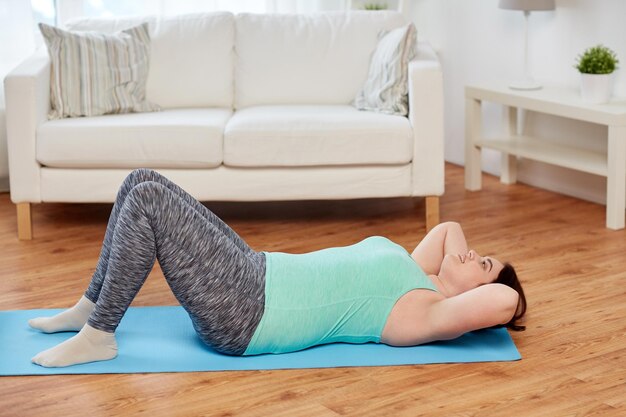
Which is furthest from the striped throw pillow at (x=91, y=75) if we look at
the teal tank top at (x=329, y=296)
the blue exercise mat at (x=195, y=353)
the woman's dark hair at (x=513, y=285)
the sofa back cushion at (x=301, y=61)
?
the woman's dark hair at (x=513, y=285)

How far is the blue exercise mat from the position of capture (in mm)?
2596

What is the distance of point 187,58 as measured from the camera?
4.41 metres

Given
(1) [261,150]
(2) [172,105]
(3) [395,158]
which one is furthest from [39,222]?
(3) [395,158]

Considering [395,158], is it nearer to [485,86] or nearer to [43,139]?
[485,86]

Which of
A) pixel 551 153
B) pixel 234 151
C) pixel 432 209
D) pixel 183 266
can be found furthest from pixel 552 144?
pixel 183 266

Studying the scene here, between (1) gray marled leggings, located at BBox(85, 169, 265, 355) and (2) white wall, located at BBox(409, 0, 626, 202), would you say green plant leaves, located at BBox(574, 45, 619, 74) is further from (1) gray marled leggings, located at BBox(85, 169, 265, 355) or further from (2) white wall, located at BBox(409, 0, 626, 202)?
(1) gray marled leggings, located at BBox(85, 169, 265, 355)

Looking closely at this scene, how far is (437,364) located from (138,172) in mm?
954

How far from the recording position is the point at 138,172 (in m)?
2.70

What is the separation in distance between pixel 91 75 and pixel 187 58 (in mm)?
479

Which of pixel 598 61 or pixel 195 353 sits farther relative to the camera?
pixel 598 61

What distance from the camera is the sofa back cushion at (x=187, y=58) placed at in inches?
173

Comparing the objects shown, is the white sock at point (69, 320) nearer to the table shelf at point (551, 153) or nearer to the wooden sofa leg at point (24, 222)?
the wooden sofa leg at point (24, 222)

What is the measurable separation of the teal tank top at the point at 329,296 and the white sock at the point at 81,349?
14.9 inches

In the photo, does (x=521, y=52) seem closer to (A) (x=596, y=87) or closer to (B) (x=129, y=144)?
(A) (x=596, y=87)
